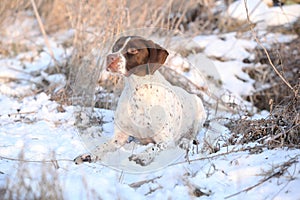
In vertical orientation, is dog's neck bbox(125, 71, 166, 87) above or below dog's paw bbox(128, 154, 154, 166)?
above

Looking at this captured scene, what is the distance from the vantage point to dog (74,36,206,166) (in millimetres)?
3189

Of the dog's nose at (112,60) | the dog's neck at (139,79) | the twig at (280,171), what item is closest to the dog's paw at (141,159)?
the dog's neck at (139,79)

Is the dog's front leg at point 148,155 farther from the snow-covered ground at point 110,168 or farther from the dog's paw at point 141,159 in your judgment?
the snow-covered ground at point 110,168

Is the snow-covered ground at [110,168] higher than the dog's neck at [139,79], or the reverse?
the dog's neck at [139,79]

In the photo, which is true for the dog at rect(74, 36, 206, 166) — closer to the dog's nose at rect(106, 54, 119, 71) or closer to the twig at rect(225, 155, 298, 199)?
the dog's nose at rect(106, 54, 119, 71)

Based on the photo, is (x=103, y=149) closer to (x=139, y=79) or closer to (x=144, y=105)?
(x=144, y=105)

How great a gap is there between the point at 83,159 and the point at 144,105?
51cm

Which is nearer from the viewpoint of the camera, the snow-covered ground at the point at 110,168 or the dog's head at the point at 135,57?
the snow-covered ground at the point at 110,168

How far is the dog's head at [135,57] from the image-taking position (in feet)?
10.4

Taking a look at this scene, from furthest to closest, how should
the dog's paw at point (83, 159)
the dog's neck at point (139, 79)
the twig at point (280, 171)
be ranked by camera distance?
the dog's neck at point (139, 79)
the dog's paw at point (83, 159)
the twig at point (280, 171)

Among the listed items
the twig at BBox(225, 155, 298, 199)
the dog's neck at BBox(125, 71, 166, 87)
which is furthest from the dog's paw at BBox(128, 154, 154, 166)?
the twig at BBox(225, 155, 298, 199)

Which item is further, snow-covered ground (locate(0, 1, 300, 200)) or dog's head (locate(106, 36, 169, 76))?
dog's head (locate(106, 36, 169, 76))

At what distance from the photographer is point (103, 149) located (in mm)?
3346

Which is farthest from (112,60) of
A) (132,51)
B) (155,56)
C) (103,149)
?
(103,149)
